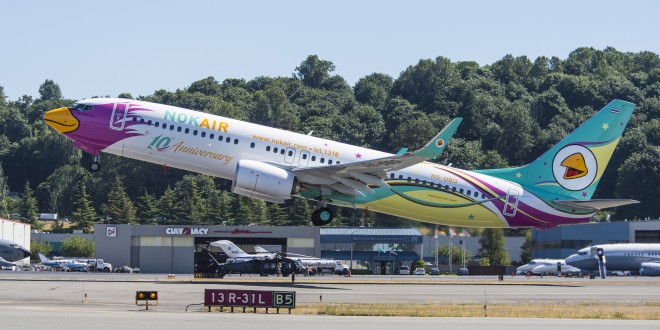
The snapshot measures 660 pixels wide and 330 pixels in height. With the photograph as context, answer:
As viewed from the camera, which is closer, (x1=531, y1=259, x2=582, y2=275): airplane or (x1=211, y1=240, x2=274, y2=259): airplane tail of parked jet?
(x1=211, y1=240, x2=274, y2=259): airplane tail of parked jet

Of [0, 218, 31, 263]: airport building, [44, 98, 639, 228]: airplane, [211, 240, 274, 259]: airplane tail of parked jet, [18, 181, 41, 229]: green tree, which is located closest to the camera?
[44, 98, 639, 228]: airplane

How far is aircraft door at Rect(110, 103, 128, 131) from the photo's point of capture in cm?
6259

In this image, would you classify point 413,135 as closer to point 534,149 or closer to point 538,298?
point 534,149

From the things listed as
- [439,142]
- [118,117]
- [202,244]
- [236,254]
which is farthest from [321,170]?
[202,244]

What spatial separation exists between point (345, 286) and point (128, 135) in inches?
676

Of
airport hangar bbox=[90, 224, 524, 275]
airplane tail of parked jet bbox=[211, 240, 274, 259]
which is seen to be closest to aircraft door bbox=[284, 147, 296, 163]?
airplane tail of parked jet bbox=[211, 240, 274, 259]

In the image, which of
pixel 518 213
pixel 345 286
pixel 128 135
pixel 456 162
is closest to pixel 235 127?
pixel 128 135

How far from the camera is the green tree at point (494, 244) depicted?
72062mm

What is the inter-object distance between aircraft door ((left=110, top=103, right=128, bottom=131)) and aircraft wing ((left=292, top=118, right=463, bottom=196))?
10.3m

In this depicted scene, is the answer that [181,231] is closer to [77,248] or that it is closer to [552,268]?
[77,248]

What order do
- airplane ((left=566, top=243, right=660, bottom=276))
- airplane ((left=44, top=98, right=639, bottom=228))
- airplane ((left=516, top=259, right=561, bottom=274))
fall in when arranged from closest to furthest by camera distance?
airplane ((left=44, top=98, right=639, bottom=228)), airplane ((left=516, top=259, right=561, bottom=274)), airplane ((left=566, top=243, right=660, bottom=276))

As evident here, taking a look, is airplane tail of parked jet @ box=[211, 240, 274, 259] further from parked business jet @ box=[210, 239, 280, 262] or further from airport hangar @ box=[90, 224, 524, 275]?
airport hangar @ box=[90, 224, 524, 275]

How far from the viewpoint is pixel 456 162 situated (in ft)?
559

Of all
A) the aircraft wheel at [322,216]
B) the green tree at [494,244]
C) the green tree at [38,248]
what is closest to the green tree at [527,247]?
the green tree at [494,244]
